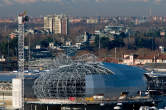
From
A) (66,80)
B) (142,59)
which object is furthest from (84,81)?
(142,59)

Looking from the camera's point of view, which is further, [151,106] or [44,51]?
[44,51]

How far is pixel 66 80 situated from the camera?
68.5 metres

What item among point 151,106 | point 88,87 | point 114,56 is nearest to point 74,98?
point 88,87

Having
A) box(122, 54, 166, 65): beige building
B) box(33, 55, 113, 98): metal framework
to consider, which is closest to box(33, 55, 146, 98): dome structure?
box(33, 55, 113, 98): metal framework

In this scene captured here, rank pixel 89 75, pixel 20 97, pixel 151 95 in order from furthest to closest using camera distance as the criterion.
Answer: pixel 151 95 → pixel 89 75 → pixel 20 97

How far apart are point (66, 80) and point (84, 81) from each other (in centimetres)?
130

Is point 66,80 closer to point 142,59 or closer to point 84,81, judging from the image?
point 84,81

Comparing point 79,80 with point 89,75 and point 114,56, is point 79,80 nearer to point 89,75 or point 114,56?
point 89,75

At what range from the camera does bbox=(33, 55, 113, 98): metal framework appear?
68.4 metres

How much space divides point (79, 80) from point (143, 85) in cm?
623

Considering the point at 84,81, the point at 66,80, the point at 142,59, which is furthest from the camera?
the point at 142,59

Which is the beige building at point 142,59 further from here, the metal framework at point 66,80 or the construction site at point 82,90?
the metal framework at point 66,80

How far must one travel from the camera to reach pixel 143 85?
238ft

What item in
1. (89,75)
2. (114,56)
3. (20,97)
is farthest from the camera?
(114,56)
